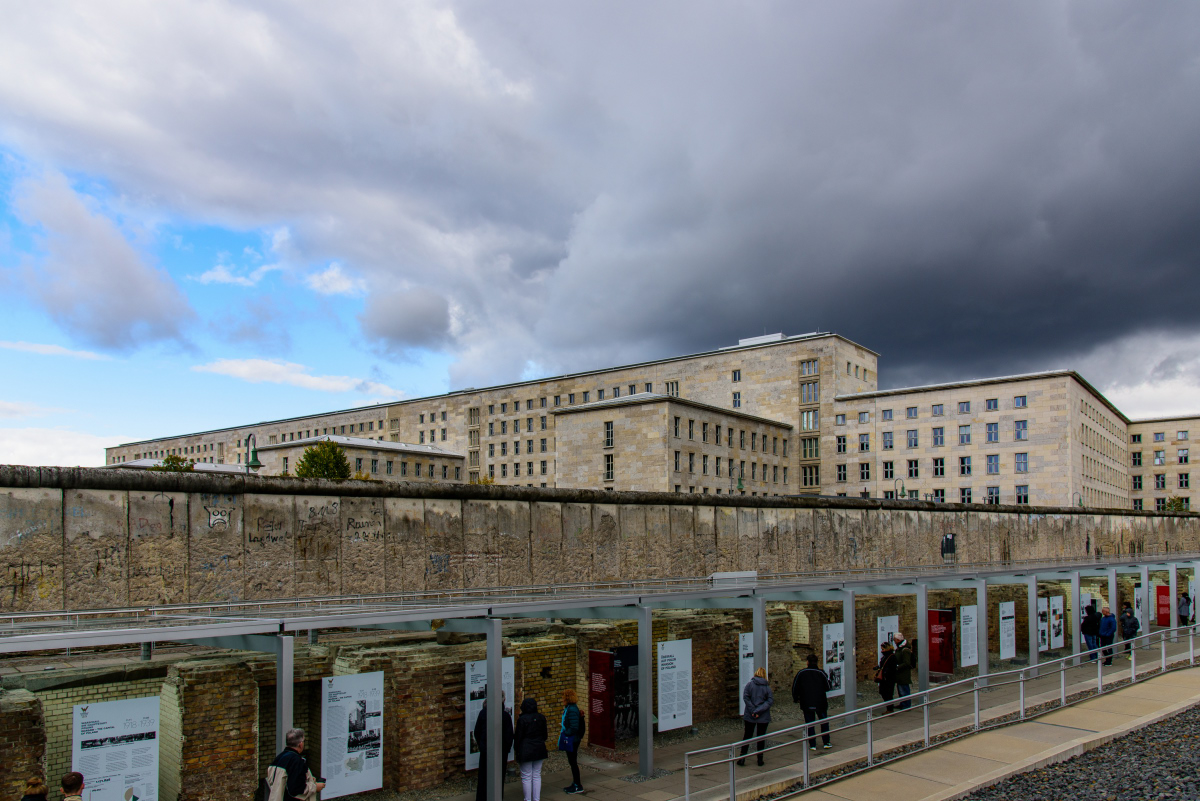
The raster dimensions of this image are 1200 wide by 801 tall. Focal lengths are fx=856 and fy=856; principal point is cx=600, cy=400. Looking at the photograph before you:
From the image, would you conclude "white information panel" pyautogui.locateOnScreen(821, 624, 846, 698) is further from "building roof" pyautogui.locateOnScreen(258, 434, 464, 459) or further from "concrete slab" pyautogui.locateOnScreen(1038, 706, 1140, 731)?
"building roof" pyautogui.locateOnScreen(258, 434, 464, 459)

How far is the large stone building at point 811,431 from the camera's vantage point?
6334 centimetres

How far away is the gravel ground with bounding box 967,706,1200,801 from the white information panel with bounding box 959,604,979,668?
5867 millimetres

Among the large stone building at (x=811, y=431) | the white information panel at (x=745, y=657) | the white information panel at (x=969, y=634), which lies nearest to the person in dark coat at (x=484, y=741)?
the white information panel at (x=745, y=657)

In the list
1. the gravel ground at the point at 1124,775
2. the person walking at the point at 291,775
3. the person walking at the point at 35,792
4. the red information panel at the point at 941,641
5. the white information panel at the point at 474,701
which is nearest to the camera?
the person walking at the point at 35,792

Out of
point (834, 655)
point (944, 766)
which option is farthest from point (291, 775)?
point (834, 655)

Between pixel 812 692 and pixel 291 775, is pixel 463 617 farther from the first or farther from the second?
pixel 812 692

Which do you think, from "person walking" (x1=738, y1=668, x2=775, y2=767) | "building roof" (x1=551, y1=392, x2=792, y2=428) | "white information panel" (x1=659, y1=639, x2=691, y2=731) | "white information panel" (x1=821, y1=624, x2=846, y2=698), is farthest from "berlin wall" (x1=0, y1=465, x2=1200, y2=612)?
"building roof" (x1=551, y1=392, x2=792, y2=428)

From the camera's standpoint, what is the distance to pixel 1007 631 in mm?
21109

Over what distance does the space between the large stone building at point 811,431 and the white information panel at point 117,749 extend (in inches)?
2038

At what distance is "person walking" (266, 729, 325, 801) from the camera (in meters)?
7.84

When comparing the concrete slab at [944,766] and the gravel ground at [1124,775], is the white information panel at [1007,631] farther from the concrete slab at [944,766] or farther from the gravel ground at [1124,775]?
the concrete slab at [944,766]

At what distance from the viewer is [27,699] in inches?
321

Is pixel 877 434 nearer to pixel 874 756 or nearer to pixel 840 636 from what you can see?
pixel 840 636

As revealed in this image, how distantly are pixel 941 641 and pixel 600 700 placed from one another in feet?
32.6
